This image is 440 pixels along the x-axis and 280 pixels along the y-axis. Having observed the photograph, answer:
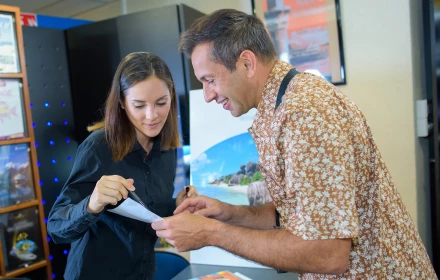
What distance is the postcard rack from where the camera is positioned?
234cm

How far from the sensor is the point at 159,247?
8.59ft

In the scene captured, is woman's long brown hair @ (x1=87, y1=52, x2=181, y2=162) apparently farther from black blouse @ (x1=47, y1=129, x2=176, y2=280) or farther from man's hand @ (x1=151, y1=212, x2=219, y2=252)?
man's hand @ (x1=151, y1=212, x2=219, y2=252)

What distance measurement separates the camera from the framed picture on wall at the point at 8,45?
2.33m

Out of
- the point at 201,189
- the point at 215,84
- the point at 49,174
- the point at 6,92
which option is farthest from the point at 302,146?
the point at 49,174

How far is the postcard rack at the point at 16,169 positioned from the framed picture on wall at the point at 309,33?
165 centimetres

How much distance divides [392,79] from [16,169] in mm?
2426

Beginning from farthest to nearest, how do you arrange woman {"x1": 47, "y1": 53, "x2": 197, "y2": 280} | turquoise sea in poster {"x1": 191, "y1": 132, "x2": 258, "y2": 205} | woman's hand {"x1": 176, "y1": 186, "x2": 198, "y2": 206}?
1. turquoise sea in poster {"x1": 191, "y1": 132, "x2": 258, "y2": 205}
2. woman's hand {"x1": 176, "y1": 186, "x2": 198, "y2": 206}
3. woman {"x1": 47, "y1": 53, "x2": 197, "y2": 280}

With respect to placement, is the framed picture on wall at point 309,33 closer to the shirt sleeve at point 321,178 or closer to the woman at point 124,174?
the woman at point 124,174

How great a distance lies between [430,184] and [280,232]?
5.46ft

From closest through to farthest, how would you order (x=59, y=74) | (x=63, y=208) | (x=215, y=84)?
(x=215, y=84)
(x=63, y=208)
(x=59, y=74)

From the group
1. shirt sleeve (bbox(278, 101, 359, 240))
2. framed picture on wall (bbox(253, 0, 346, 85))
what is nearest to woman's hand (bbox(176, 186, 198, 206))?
shirt sleeve (bbox(278, 101, 359, 240))

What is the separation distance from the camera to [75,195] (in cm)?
141

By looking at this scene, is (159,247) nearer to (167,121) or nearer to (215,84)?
(167,121)

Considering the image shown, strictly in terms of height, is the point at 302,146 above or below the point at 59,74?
below
